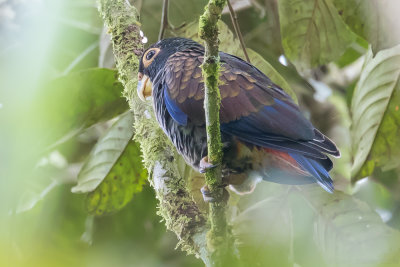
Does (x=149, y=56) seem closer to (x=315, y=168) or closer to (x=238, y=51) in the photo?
(x=238, y=51)

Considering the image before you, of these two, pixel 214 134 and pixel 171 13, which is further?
pixel 171 13

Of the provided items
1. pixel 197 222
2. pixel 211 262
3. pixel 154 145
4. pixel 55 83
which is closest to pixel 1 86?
pixel 55 83

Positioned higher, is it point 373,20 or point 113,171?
point 373,20

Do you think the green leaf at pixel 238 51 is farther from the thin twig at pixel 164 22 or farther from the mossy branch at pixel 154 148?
the mossy branch at pixel 154 148

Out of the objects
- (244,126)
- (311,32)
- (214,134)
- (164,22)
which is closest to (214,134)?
(214,134)

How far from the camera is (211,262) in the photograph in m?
1.88

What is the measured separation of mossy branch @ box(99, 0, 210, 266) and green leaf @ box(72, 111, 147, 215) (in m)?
0.33

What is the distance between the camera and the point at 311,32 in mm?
2977

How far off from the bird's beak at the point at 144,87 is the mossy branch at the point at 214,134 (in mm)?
827

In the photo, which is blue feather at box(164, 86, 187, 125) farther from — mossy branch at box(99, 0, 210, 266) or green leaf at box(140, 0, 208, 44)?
green leaf at box(140, 0, 208, 44)

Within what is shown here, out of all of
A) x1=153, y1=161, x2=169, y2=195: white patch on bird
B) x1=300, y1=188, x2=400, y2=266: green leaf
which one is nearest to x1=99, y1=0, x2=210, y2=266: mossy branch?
x1=153, y1=161, x2=169, y2=195: white patch on bird

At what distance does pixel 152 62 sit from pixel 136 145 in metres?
0.62

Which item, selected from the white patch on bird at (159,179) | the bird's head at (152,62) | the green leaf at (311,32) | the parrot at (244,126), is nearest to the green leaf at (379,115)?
the green leaf at (311,32)

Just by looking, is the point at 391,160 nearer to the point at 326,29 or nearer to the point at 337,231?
the point at 337,231
